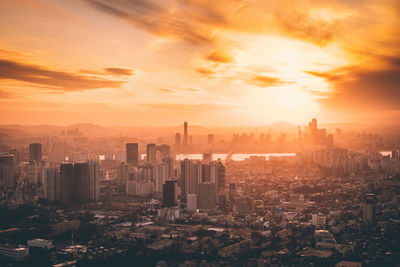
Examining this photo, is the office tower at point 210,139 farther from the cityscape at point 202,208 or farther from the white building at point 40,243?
the white building at point 40,243

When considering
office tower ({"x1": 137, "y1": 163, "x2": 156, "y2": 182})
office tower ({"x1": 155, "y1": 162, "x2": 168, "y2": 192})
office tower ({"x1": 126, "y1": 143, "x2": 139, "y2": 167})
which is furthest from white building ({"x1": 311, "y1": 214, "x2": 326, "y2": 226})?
office tower ({"x1": 126, "y1": 143, "x2": 139, "y2": 167})

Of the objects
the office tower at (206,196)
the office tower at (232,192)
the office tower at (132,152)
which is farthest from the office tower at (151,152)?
the office tower at (206,196)

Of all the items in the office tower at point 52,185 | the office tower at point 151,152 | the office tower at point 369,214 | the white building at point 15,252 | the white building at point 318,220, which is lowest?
the white building at point 15,252

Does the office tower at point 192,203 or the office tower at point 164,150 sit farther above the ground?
the office tower at point 164,150

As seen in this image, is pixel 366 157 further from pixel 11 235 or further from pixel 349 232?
pixel 11 235

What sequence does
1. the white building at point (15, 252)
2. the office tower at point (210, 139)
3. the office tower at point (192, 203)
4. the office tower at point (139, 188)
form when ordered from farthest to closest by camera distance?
the office tower at point (210, 139)
the office tower at point (139, 188)
the office tower at point (192, 203)
the white building at point (15, 252)

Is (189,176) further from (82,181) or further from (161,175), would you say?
(82,181)

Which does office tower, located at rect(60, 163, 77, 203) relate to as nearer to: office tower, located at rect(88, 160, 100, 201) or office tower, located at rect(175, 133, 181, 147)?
office tower, located at rect(88, 160, 100, 201)

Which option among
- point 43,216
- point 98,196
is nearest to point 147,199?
point 98,196
